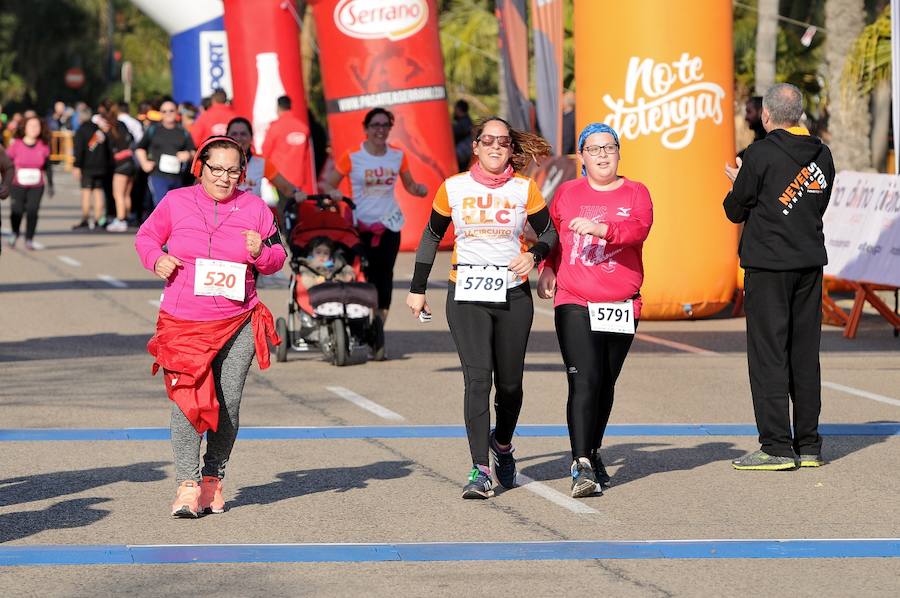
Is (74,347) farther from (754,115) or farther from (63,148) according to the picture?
(63,148)

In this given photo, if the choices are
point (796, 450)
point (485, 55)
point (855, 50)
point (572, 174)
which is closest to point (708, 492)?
point (796, 450)

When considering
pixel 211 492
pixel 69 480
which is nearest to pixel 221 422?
pixel 211 492

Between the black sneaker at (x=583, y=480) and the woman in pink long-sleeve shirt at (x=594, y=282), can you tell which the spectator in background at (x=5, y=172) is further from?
the black sneaker at (x=583, y=480)

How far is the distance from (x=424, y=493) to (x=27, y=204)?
55.1 feet

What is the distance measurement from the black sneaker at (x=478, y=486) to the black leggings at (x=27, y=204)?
53.8ft

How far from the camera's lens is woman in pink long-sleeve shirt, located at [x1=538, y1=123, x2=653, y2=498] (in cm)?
862

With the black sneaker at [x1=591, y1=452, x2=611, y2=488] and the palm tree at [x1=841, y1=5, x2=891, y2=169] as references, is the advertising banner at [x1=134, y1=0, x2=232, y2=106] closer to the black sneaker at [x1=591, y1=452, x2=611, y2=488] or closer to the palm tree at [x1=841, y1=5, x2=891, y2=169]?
the palm tree at [x1=841, y1=5, x2=891, y2=169]

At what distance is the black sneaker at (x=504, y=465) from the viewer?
874 centimetres

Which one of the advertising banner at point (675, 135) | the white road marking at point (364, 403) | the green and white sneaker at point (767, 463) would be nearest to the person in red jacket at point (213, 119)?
the advertising banner at point (675, 135)

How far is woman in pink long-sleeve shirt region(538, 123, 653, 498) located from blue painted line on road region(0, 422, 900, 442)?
1740 millimetres

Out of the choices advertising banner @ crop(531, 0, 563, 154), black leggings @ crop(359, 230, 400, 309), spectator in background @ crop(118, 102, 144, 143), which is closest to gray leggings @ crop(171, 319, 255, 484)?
black leggings @ crop(359, 230, 400, 309)

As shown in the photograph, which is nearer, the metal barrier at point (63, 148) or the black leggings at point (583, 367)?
the black leggings at point (583, 367)

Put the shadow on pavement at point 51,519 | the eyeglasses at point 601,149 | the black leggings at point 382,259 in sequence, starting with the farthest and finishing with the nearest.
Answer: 1. the black leggings at point 382,259
2. the eyeglasses at point 601,149
3. the shadow on pavement at point 51,519

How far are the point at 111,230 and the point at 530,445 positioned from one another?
19941 mm
